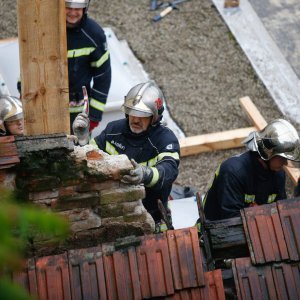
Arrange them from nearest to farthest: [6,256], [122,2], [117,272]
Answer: [6,256] < [117,272] < [122,2]

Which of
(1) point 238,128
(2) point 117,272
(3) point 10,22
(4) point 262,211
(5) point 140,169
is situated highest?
(3) point 10,22

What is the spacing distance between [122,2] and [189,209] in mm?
4234

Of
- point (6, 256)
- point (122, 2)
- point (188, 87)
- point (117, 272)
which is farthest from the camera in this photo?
point (122, 2)

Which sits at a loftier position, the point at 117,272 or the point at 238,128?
the point at 238,128

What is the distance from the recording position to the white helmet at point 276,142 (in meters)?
4.35

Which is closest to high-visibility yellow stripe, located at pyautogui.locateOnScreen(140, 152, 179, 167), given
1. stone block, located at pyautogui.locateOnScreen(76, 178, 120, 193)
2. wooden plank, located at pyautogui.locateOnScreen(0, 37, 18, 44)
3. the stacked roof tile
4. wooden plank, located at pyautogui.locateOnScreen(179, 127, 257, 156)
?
stone block, located at pyautogui.locateOnScreen(76, 178, 120, 193)

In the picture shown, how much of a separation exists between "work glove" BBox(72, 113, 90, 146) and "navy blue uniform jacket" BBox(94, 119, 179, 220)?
0.18 m

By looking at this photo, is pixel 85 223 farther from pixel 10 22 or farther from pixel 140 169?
pixel 10 22

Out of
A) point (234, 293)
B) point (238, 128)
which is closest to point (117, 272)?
point (234, 293)

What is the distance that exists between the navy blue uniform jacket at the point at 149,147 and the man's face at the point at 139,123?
3 cm

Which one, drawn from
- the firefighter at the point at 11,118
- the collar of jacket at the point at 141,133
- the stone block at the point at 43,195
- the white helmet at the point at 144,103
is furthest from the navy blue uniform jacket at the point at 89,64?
the stone block at the point at 43,195

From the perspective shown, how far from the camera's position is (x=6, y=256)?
1116 millimetres

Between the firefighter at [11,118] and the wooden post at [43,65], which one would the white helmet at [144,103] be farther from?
the firefighter at [11,118]

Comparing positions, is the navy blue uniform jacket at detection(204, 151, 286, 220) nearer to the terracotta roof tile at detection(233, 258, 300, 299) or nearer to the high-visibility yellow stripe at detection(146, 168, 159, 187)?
the high-visibility yellow stripe at detection(146, 168, 159, 187)
